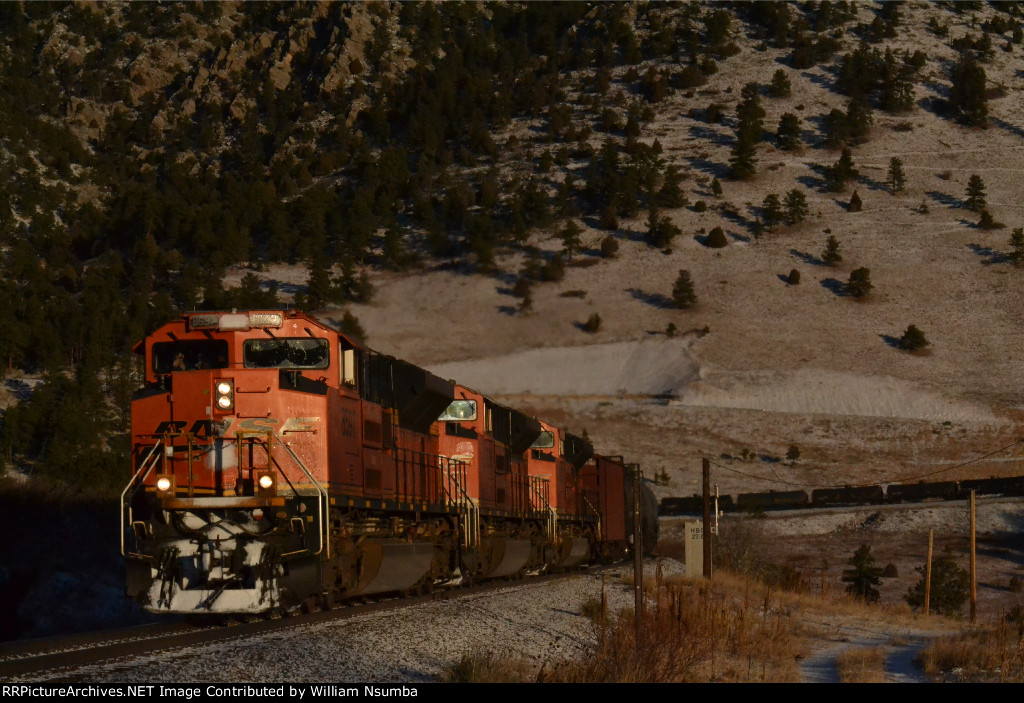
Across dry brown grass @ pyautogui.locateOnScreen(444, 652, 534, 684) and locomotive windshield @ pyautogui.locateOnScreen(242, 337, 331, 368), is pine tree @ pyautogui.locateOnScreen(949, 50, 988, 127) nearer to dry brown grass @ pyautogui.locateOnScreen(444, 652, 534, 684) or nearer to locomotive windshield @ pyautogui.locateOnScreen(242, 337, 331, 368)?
locomotive windshield @ pyautogui.locateOnScreen(242, 337, 331, 368)

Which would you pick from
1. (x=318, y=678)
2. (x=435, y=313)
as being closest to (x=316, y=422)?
(x=318, y=678)

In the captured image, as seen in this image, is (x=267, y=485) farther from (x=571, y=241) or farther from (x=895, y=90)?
(x=895, y=90)

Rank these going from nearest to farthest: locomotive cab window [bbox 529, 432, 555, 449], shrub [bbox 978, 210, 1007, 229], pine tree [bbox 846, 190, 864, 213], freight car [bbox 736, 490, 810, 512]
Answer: locomotive cab window [bbox 529, 432, 555, 449] < freight car [bbox 736, 490, 810, 512] < shrub [bbox 978, 210, 1007, 229] < pine tree [bbox 846, 190, 864, 213]

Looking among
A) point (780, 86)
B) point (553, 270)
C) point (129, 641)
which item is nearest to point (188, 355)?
point (129, 641)

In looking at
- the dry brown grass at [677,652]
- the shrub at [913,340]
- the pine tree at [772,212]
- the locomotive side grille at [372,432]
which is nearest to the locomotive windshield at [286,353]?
the locomotive side grille at [372,432]

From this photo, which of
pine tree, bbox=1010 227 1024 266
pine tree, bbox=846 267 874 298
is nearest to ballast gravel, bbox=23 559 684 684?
pine tree, bbox=846 267 874 298

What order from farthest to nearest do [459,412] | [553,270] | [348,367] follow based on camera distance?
1. [553,270]
2. [459,412]
3. [348,367]

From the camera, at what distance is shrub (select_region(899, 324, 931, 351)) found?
90500 mm

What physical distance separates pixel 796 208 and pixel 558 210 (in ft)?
71.0

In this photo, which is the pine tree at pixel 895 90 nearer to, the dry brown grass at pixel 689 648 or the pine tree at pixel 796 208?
the pine tree at pixel 796 208

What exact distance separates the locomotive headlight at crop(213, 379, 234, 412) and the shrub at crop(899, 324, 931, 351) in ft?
265

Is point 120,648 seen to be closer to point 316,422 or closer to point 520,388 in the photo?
point 316,422

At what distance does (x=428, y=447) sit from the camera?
23.1 metres

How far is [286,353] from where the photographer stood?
17250mm
